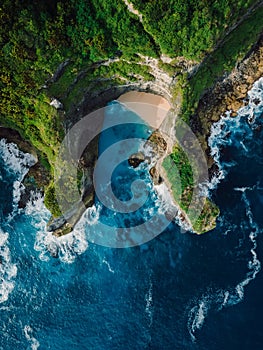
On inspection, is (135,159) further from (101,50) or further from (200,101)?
(101,50)

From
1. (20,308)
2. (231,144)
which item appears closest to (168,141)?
(231,144)

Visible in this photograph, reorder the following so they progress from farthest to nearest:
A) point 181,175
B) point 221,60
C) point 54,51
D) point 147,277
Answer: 1. point 147,277
2. point 181,175
3. point 221,60
4. point 54,51

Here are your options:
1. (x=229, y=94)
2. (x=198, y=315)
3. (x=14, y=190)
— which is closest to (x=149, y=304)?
(x=198, y=315)

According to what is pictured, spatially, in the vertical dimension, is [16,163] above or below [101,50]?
below

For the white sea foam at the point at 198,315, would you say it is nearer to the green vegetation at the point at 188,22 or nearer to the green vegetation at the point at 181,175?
the green vegetation at the point at 181,175

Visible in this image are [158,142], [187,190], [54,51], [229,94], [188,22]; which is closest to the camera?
[54,51]

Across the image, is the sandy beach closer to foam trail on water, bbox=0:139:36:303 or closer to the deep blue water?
the deep blue water

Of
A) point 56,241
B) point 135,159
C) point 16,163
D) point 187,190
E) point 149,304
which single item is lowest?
point 149,304

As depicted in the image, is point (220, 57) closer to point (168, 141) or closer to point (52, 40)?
point (168, 141)
